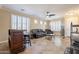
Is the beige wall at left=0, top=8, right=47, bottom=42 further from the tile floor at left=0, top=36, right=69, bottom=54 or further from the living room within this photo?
the tile floor at left=0, top=36, right=69, bottom=54

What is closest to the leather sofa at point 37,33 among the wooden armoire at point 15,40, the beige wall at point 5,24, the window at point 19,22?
the beige wall at point 5,24

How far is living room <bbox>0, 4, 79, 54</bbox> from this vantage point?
442 cm

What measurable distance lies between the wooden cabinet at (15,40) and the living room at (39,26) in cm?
4

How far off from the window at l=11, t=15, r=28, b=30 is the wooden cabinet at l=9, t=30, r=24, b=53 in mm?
195

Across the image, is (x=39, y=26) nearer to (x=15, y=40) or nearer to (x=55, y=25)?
(x=55, y=25)

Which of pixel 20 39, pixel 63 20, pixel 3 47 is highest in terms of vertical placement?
pixel 63 20

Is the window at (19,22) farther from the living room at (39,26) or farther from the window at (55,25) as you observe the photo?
the window at (55,25)

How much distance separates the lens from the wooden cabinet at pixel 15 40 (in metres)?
4.21

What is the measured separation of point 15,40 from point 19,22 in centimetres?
69

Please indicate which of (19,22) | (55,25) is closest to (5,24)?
(19,22)
